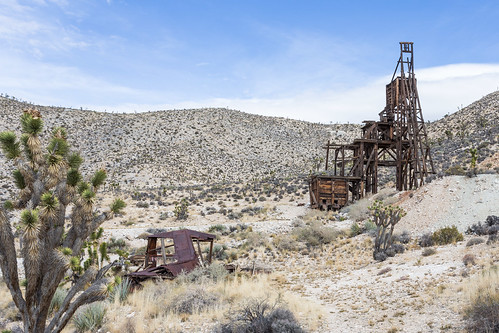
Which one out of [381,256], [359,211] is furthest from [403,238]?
Result: [359,211]

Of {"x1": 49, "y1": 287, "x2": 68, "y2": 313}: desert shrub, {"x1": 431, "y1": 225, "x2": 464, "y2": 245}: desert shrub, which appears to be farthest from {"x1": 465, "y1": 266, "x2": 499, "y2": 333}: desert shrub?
{"x1": 49, "y1": 287, "x2": 68, "y2": 313}: desert shrub

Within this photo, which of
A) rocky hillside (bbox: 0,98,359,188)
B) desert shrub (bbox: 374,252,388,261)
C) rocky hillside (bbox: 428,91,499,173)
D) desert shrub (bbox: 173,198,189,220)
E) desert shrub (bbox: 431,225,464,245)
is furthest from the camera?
rocky hillside (bbox: 0,98,359,188)

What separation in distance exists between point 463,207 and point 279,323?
14985 millimetres

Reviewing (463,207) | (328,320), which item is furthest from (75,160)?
(463,207)

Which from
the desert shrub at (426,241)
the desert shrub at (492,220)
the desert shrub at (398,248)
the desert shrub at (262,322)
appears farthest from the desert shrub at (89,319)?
the desert shrub at (492,220)

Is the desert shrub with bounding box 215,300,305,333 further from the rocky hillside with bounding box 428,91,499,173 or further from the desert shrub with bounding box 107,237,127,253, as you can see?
the rocky hillside with bounding box 428,91,499,173

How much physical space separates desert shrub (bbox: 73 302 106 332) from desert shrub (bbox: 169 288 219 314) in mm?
1783

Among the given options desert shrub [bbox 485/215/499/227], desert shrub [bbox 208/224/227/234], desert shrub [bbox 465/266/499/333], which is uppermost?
desert shrub [bbox 485/215/499/227]

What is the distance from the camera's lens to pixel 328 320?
9875 mm

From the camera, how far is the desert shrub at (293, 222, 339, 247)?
843 inches

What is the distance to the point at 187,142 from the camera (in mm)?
72250

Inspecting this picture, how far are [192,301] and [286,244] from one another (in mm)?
11066

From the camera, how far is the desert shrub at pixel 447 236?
16484 mm

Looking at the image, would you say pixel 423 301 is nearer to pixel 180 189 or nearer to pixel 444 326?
pixel 444 326
